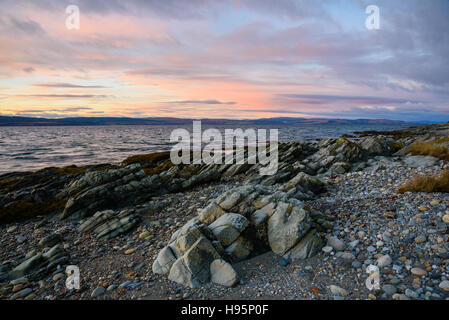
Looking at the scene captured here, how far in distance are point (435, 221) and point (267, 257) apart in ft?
20.0

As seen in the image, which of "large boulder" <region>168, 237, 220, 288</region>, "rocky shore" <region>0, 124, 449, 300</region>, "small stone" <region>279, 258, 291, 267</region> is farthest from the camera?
"small stone" <region>279, 258, 291, 267</region>

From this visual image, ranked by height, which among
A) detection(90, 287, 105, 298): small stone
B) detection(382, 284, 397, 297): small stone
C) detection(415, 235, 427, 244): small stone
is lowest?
detection(90, 287, 105, 298): small stone

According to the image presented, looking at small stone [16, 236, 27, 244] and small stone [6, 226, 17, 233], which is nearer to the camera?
small stone [16, 236, 27, 244]

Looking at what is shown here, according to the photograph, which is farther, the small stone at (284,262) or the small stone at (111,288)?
the small stone at (284,262)

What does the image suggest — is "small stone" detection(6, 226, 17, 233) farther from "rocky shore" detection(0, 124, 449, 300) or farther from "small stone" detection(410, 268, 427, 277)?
"small stone" detection(410, 268, 427, 277)

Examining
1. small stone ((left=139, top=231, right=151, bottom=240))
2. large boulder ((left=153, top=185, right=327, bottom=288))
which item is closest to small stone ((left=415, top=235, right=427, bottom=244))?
A: large boulder ((left=153, top=185, right=327, bottom=288))

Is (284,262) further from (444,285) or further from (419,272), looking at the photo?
(444,285)

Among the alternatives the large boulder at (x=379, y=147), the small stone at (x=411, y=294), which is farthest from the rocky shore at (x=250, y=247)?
the large boulder at (x=379, y=147)

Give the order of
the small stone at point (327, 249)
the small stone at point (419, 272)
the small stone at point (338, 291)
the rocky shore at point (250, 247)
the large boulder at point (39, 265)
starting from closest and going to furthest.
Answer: the small stone at point (338, 291), the small stone at point (419, 272), the rocky shore at point (250, 247), the small stone at point (327, 249), the large boulder at point (39, 265)

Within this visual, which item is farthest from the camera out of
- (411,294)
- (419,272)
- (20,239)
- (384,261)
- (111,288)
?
(20,239)

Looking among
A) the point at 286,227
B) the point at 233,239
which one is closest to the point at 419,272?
the point at 286,227

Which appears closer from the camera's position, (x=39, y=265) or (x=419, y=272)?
(x=419, y=272)

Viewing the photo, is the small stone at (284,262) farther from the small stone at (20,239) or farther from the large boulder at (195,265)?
the small stone at (20,239)
